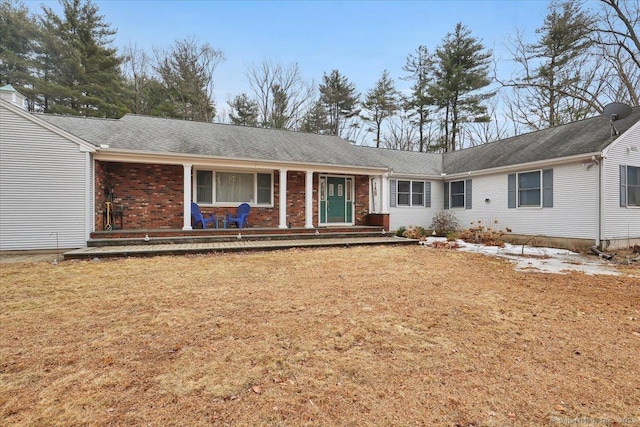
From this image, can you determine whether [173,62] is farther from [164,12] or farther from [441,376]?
[441,376]

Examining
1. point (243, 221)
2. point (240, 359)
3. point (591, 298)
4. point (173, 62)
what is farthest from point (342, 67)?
point (240, 359)

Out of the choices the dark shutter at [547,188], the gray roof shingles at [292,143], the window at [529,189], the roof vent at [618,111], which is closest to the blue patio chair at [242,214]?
the gray roof shingles at [292,143]

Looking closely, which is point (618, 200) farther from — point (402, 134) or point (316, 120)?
point (316, 120)

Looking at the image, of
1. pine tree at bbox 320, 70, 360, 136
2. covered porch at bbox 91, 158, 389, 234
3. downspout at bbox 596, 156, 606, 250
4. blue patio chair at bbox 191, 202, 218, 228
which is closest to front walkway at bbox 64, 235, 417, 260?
covered porch at bbox 91, 158, 389, 234

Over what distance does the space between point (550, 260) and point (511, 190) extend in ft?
15.0

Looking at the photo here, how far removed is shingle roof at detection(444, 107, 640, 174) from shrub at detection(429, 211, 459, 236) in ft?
6.91

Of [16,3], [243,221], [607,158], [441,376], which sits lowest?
[441,376]

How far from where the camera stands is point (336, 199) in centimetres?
1278

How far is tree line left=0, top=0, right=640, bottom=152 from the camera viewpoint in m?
17.0

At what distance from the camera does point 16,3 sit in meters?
19.0

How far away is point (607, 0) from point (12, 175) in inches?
928

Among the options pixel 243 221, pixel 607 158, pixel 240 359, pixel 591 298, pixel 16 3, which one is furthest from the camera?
pixel 16 3

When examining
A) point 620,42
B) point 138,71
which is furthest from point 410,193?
point 138,71

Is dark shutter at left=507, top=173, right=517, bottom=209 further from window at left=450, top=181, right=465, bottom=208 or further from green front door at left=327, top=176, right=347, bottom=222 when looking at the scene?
green front door at left=327, top=176, right=347, bottom=222
